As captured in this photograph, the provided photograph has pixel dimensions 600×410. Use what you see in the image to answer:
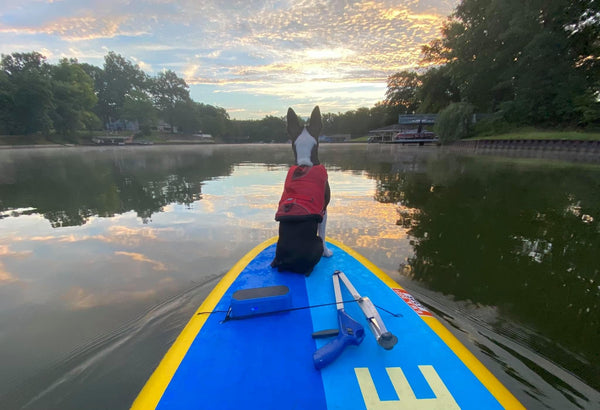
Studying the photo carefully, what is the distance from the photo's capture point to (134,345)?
2.88 metres

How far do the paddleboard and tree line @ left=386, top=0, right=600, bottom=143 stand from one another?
3437 cm

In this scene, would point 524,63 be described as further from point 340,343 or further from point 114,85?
point 114,85

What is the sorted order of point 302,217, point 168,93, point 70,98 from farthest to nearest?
point 168,93, point 70,98, point 302,217

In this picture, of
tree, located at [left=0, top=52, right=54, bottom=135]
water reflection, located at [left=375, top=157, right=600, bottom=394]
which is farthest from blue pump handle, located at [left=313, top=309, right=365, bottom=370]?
tree, located at [left=0, top=52, right=54, bottom=135]

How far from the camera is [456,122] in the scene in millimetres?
38531

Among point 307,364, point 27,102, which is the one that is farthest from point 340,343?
point 27,102

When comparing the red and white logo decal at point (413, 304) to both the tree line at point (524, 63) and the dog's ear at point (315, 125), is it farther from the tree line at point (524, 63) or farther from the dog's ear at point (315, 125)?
the tree line at point (524, 63)

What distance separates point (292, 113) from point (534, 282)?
4.52 metres

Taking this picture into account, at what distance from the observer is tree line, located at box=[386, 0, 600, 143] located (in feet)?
92.8

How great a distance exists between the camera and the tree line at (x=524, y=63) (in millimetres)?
28297

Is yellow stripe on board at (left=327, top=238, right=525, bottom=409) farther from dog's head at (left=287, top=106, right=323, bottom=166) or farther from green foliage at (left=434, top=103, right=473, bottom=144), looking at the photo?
green foliage at (left=434, top=103, right=473, bottom=144)

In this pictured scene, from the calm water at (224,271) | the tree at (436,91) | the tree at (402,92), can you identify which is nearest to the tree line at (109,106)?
the tree at (402,92)

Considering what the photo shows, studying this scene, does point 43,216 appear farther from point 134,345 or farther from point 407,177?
point 407,177

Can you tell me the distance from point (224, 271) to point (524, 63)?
152ft
